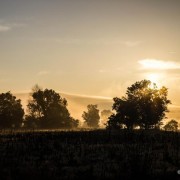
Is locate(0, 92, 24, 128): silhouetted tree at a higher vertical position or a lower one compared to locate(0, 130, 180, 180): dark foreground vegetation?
higher

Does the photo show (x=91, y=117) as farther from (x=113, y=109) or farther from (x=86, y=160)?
(x=86, y=160)

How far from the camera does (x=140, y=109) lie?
102 meters

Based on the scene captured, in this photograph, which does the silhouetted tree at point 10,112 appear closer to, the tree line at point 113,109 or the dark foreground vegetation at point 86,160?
the tree line at point 113,109

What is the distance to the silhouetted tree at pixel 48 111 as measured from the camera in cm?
12369

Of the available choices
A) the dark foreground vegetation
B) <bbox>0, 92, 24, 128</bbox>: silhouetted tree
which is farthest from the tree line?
the dark foreground vegetation

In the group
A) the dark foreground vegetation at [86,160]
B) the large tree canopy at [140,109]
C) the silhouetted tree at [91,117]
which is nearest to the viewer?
the dark foreground vegetation at [86,160]

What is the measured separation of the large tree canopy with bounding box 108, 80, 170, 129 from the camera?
99.9 metres

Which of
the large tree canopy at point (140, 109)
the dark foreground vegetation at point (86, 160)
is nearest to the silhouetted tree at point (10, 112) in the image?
the large tree canopy at point (140, 109)

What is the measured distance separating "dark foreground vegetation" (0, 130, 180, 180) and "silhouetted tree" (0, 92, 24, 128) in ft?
195

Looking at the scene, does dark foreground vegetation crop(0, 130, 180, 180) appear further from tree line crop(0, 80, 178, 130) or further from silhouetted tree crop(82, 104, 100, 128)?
silhouetted tree crop(82, 104, 100, 128)

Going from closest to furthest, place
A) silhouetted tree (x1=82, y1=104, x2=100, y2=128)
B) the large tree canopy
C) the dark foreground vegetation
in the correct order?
the dark foreground vegetation, the large tree canopy, silhouetted tree (x1=82, y1=104, x2=100, y2=128)

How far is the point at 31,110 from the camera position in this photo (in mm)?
127625

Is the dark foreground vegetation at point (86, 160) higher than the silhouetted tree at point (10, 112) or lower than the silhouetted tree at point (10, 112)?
lower

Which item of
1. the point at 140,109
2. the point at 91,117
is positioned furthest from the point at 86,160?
the point at 91,117
